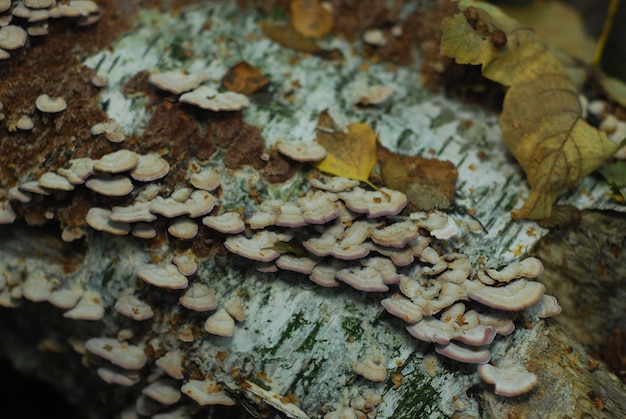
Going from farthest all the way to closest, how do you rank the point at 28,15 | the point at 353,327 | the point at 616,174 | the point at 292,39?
the point at 292,39
the point at 616,174
the point at 28,15
the point at 353,327

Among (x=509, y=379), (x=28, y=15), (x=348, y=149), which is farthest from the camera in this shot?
(x=348, y=149)

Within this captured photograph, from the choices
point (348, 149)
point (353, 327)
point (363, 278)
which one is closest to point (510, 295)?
point (363, 278)

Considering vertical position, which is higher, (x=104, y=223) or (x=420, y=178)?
(x=420, y=178)

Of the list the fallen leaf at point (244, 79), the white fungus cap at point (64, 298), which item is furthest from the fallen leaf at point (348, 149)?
the white fungus cap at point (64, 298)

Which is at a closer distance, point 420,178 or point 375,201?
point 375,201

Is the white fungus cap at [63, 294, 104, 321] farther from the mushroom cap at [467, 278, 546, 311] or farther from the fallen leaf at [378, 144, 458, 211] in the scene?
the mushroom cap at [467, 278, 546, 311]

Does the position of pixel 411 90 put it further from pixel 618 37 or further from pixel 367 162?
pixel 618 37

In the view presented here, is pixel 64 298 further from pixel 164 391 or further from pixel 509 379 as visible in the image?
pixel 509 379

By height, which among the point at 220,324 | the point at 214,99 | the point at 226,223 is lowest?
the point at 220,324
